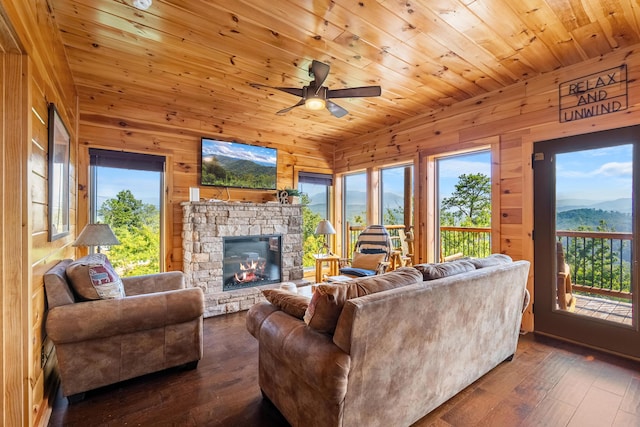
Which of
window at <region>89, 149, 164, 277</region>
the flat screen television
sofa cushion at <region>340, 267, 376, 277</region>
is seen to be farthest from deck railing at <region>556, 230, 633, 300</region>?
window at <region>89, 149, 164, 277</region>

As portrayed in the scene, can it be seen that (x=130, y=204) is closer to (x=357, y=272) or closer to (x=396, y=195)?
(x=357, y=272)

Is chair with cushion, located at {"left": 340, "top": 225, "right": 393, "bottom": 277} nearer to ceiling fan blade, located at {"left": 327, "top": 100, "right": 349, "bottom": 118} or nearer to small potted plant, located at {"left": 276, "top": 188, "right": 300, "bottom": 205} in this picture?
small potted plant, located at {"left": 276, "top": 188, "right": 300, "bottom": 205}

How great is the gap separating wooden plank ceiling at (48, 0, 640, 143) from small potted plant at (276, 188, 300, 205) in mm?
1613

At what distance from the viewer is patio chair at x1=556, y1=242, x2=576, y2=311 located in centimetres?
311

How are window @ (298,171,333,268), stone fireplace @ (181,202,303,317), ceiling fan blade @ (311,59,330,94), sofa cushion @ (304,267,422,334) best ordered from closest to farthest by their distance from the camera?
sofa cushion @ (304,267,422,334) → ceiling fan blade @ (311,59,330,94) → stone fireplace @ (181,202,303,317) → window @ (298,171,333,268)

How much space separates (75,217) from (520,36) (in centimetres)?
481

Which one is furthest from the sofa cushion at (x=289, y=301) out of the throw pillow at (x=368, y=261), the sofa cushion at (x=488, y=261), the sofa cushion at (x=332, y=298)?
the throw pillow at (x=368, y=261)

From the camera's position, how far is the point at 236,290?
4293 millimetres

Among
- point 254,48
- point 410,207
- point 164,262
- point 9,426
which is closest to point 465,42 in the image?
point 254,48

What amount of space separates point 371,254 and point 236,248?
6.62ft

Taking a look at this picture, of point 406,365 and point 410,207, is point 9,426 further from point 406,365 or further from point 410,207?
point 410,207

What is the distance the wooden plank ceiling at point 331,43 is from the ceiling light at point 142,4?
0.16 feet

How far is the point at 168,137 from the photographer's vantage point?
4230 mm

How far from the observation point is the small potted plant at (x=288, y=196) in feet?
16.4
